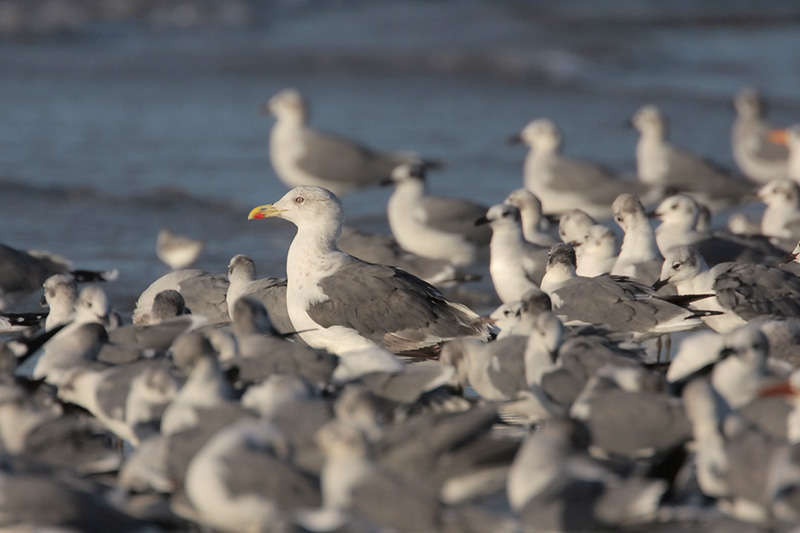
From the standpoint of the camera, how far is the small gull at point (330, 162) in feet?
42.9

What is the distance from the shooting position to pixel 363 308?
7.30 m

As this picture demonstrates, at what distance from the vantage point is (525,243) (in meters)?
9.02

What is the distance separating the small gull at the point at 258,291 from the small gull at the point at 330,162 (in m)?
5.24

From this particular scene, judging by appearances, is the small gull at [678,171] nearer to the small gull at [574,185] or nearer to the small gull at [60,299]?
the small gull at [574,185]

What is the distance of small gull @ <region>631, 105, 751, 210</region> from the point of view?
42.1 ft

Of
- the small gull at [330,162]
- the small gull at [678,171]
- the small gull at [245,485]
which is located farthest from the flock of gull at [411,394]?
the small gull at [330,162]

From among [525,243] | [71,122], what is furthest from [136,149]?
[525,243]

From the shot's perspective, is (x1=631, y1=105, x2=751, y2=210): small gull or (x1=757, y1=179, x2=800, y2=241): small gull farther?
(x1=631, y1=105, x2=751, y2=210): small gull

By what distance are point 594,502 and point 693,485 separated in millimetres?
730

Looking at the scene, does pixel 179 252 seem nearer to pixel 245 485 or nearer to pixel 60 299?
pixel 60 299

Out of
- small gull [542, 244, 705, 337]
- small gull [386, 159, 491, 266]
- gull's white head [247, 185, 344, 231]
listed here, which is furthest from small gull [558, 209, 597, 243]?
gull's white head [247, 185, 344, 231]

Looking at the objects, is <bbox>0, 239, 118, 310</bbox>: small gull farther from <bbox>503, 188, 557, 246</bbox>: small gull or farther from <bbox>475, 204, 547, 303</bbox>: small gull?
<bbox>503, 188, 557, 246</bbox>: small gull

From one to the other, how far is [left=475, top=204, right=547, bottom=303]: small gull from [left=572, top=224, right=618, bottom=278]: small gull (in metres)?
0.31

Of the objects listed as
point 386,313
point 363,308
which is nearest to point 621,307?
point 386,313
